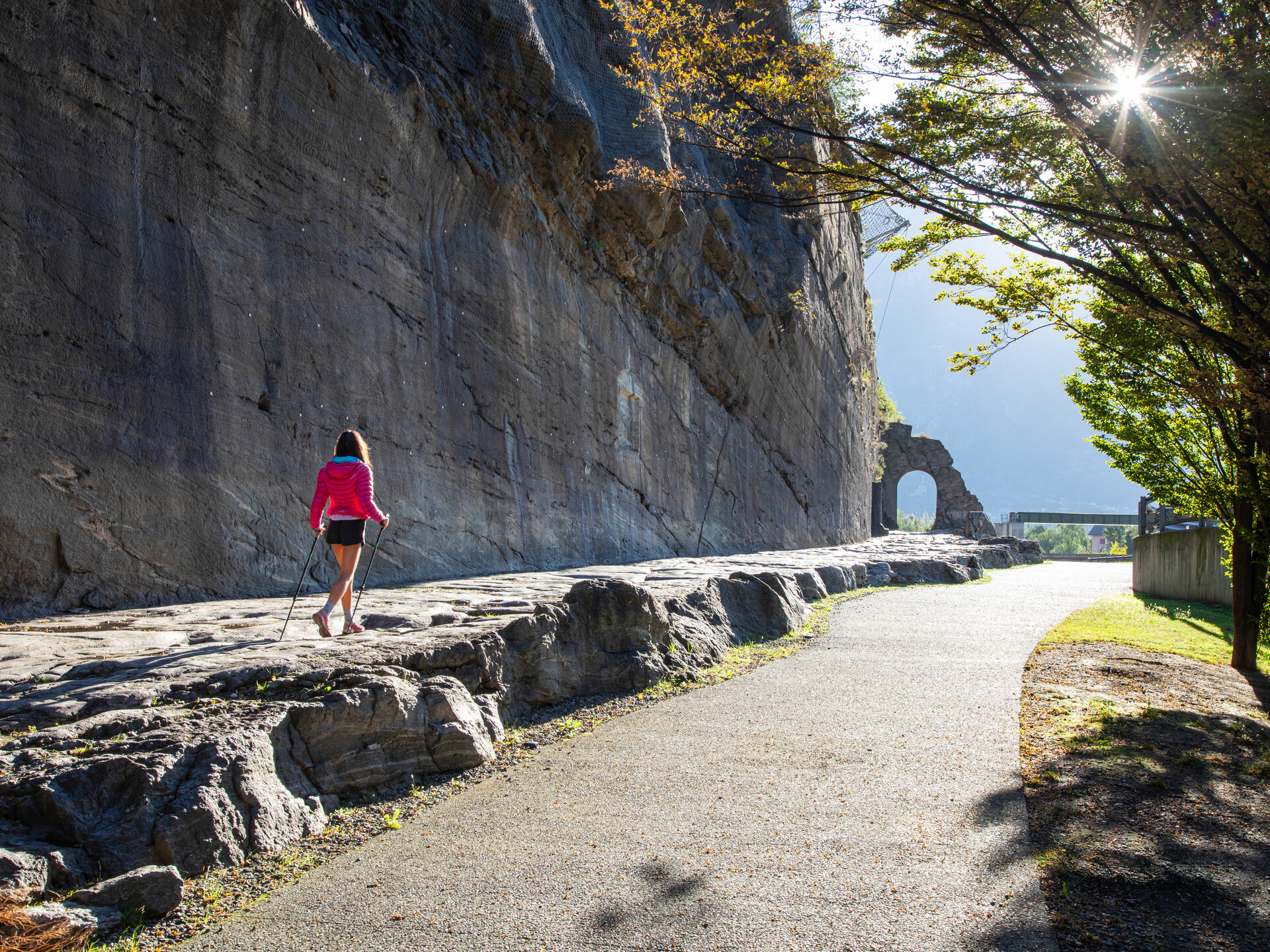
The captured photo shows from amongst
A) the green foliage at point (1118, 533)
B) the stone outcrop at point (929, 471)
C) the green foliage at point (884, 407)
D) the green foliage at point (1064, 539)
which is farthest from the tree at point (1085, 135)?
the green foliage at point (1064, 539)

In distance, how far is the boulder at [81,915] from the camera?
2598mm

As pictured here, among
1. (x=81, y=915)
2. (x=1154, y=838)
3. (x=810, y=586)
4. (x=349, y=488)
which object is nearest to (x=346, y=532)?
(x=349, y=488)

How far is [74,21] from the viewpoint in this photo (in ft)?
22.3

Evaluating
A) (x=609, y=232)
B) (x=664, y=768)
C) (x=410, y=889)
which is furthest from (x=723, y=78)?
(x=609, y=232)

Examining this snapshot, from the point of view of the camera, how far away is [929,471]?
51469 millimetres

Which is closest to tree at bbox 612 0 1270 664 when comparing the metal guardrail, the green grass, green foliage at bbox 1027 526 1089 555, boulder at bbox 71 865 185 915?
the green grass

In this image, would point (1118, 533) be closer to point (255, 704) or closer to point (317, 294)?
point (317, 294)

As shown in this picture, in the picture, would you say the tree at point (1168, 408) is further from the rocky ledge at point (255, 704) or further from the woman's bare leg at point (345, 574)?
the woman's bare leg at point (345, 574)

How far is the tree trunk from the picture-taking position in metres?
8.25

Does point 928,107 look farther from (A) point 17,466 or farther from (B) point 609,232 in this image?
(B) point 609,232

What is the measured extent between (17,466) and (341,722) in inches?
150

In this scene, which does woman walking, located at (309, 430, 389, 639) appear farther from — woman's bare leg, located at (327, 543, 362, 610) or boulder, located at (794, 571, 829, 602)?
boulder, located at (794, 571, 829, 602)

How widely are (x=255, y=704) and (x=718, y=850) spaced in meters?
2.16

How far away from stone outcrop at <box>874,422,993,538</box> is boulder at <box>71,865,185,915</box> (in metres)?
48.1
